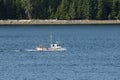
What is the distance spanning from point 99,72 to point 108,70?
189 centimetres

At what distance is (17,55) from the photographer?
90625 millimetres

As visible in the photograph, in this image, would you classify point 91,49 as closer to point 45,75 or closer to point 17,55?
point 17,55

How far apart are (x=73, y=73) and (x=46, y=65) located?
27.4 feet

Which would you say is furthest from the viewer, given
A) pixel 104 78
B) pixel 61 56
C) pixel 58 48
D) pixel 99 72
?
pixel 58 48

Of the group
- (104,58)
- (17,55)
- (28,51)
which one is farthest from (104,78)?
(28,51)

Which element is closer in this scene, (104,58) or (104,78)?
(104,78)

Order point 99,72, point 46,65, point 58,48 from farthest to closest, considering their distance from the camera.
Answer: point 58,48 → point 46,65 → point 99,72

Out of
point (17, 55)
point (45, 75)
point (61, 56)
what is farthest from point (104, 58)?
point (45, 75)

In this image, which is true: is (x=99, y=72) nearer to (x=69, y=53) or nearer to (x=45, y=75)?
(x=45, y=75)

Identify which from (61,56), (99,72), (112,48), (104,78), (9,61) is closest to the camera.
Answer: (104,78)

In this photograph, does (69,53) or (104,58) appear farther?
(69,53)

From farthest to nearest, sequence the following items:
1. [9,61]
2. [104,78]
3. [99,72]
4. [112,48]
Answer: [112,48] < [9,61] < [99,72] < [104,78]

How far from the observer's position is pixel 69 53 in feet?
306

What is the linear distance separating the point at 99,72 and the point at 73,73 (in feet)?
8.24
